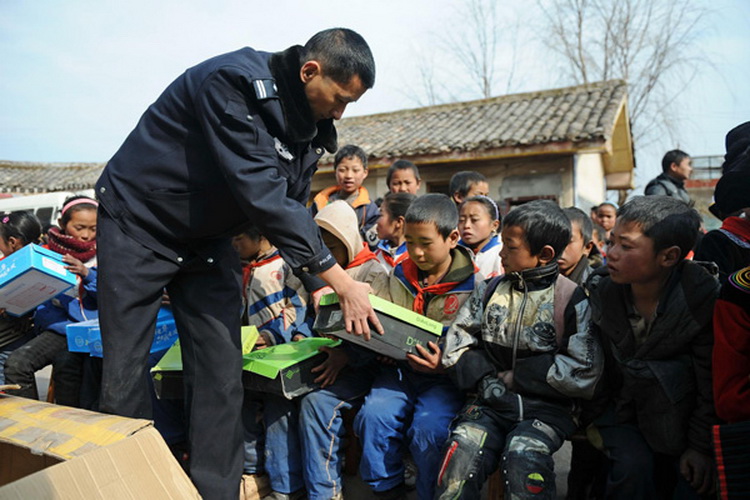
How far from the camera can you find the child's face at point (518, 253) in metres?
2.28

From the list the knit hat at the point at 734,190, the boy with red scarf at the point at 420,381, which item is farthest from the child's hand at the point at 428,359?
the knit hat at the point at 734,190

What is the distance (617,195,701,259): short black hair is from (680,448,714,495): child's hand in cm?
73

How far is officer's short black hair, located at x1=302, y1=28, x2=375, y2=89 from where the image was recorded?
6.17 feet

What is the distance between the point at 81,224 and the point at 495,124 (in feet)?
32.0

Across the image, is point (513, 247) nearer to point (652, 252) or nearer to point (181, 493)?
point (652, 252)

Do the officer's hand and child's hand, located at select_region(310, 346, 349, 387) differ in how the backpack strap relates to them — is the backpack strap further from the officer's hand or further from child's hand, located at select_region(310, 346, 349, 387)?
child's hand, located at select_region(310, 346, 349, 387)

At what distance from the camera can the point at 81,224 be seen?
12.2 ft

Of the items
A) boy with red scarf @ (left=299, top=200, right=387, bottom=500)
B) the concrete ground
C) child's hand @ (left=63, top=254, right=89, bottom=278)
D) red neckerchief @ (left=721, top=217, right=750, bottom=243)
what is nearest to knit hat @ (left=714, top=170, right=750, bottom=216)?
red neckerchief @ (left=721, top=217, right=750, bottom=243)

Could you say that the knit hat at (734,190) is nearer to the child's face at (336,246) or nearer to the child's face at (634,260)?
the child's face at (634,260)

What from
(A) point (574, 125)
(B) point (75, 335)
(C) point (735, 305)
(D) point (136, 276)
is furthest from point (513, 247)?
(A) point (574, 125)

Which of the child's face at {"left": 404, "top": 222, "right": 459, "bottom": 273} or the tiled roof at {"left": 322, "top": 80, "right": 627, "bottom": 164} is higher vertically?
the tiled roof at {"left": 322, "top": 80, "right": 627, "bottom": 164}

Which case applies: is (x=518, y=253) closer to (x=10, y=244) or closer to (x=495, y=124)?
(x=10, y=244)

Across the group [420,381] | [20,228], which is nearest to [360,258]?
[420,381]

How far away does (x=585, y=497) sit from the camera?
7.57 ft
